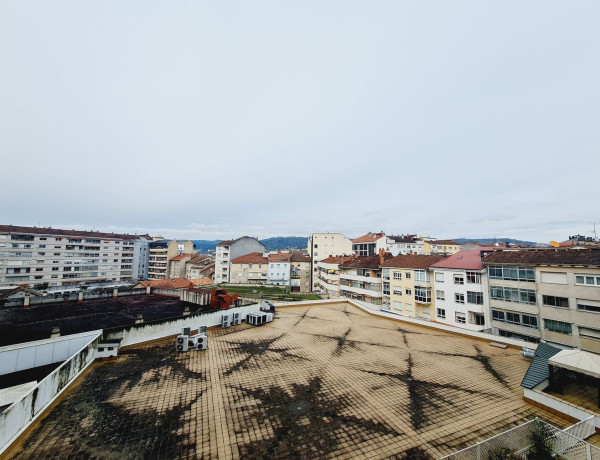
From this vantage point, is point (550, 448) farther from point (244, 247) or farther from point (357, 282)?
point (244, 247)

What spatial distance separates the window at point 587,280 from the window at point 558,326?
4.69 m

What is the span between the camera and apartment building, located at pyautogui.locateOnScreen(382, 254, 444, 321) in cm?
4188

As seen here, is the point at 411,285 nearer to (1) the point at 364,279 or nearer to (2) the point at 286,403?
(1) the point at 364,279

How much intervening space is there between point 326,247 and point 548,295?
62134mm

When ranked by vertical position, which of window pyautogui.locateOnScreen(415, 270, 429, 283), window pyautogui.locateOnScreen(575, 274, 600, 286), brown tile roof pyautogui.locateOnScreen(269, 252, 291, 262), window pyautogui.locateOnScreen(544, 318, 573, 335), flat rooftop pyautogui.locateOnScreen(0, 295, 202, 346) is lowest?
window pyautogui.locateOnScreen(544, 318, 573, 335)

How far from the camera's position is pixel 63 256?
79.9 meters

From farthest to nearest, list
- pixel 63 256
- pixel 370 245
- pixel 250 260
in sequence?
pixel 370 245
pixel 250 260
pixel 63 256

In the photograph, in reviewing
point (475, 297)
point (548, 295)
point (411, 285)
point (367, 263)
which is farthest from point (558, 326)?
point (367, 263)

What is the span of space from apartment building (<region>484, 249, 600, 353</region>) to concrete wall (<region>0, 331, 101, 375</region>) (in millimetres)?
42115

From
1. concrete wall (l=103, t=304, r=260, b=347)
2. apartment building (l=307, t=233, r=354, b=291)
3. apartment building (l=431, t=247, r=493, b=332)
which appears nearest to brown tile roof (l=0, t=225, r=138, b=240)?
apartment building (l=307, t=233, r=354, b=291)

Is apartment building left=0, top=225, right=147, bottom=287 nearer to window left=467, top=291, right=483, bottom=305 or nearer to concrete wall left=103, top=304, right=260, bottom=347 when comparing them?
concrete wall left=103, top=304, right=260, bottom=347

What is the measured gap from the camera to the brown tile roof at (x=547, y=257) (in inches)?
1013

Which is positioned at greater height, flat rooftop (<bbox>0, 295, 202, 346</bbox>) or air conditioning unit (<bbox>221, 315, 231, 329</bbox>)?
flat rooftop (<bbox>0, 295, 202, 346</bbox>)

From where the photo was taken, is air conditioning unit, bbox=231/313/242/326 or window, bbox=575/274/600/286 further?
window, bbox=575/274/600/286
